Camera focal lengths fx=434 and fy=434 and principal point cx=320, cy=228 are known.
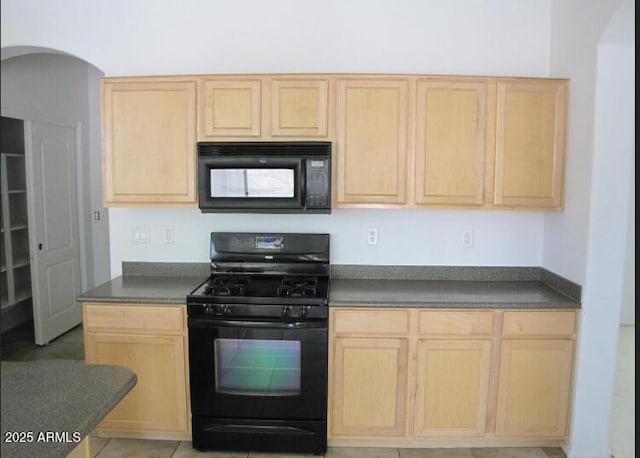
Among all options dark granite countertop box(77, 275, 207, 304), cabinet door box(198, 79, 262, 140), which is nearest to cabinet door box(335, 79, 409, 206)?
cabinet door box(198, 79, 262, 140)

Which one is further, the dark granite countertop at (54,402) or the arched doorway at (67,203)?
the arched doorway at (67,203)

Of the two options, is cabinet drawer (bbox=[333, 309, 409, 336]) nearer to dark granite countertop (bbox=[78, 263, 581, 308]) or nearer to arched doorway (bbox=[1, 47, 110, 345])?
dark granite countertop (bbox=[78, 263, 581, 308])

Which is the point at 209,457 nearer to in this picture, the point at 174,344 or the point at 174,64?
the point at 174,344

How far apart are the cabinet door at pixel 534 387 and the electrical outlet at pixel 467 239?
702 millimetres

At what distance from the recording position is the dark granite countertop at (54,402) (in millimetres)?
900

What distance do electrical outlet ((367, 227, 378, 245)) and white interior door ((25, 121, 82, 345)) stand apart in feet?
8.26

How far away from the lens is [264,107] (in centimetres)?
249

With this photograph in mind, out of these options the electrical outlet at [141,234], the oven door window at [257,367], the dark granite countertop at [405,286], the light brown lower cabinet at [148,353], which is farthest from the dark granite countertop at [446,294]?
the electrical outlet at [141,234]

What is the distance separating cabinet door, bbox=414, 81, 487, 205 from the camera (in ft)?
8.11

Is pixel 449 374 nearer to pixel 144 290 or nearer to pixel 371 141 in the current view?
pixel 371 141

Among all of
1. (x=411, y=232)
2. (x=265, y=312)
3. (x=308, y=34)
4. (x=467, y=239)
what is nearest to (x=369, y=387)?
(x=265, y=312)

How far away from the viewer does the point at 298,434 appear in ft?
7.82

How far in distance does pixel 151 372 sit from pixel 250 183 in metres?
1.19

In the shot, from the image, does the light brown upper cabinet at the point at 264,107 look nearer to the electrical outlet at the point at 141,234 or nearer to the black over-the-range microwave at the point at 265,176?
the black over-the-range microwave at the point at 265,176
